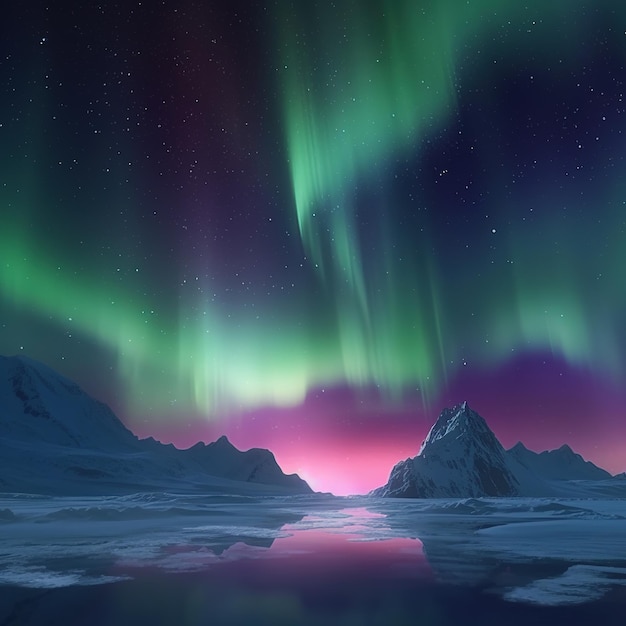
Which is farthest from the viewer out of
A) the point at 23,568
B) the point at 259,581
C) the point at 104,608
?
the point at 23,568

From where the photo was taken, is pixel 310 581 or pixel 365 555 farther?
pixel 365 555

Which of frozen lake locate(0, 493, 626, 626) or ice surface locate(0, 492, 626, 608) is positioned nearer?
frozen lake locate(0, 493, 626, 626)

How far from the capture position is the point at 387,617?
35.3 ft

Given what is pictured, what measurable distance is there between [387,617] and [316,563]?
8.82 metres

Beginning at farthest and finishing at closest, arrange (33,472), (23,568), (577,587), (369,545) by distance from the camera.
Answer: (33,472) → (369,545) → (23,568) → (577,587)

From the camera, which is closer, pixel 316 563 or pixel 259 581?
pixel 259 581

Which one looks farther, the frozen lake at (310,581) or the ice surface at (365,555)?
the ice surface at (365,555)

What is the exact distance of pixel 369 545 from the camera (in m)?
25.3

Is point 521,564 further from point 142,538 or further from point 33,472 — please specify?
point 33,472

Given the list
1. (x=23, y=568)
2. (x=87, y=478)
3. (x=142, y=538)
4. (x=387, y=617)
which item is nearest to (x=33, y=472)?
(x=87, y=478)

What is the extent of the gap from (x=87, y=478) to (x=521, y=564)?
173 meters

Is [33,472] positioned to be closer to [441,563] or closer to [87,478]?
[87,478]

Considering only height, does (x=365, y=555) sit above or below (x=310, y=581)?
below

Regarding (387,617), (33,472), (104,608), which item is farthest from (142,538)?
(33,472)
